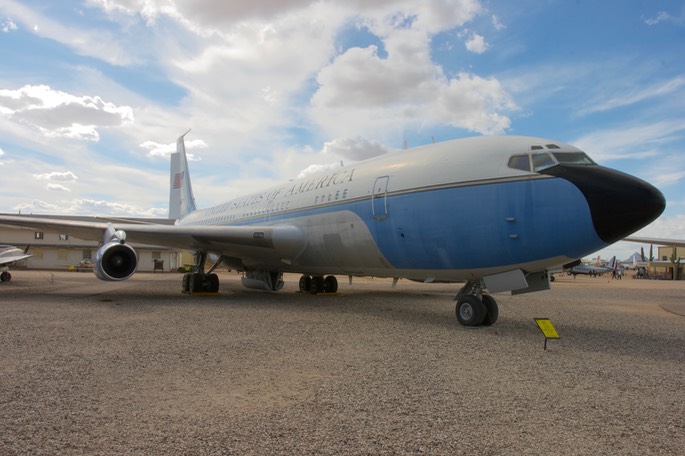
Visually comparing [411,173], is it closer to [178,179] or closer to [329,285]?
[329,285]

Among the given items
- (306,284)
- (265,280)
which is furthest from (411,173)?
(265,280)

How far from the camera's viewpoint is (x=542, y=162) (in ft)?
28.1

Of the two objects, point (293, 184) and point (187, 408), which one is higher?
point (293, 184)

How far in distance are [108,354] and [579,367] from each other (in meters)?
5.98

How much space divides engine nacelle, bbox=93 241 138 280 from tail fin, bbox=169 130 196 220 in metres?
13.1

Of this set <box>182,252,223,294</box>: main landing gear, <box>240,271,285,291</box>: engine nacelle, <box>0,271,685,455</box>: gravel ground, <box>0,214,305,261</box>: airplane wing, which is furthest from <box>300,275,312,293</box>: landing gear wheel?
<box>0,271,685,455</box>: gravel ground

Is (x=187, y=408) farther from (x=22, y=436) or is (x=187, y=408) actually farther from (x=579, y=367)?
(x=579, y=367)

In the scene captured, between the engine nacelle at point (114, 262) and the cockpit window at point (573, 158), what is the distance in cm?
1071

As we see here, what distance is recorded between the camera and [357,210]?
11672 millimetres

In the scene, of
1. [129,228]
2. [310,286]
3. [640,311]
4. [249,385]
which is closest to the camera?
[249,385]

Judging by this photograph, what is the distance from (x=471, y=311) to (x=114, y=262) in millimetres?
9523

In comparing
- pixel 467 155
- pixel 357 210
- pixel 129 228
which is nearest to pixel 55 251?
pixel 129 228

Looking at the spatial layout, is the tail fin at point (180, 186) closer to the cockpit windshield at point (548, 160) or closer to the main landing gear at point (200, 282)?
the main landing gear at point (200, 282)

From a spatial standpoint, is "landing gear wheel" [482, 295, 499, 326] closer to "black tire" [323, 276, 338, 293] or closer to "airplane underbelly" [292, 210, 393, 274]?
"airplane underbelly" [292, 210, 393, 274]
